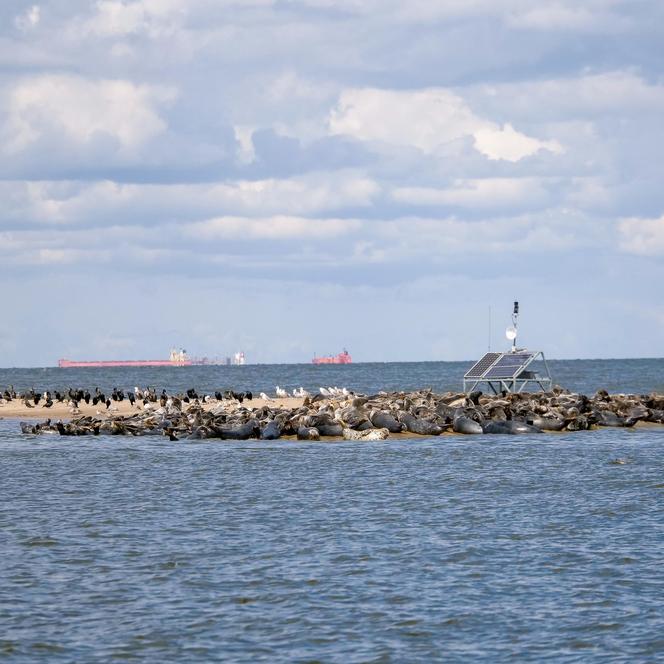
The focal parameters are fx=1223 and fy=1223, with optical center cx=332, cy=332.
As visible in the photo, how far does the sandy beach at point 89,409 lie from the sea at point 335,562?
25.8 metres

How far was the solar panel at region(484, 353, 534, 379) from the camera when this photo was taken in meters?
62.8

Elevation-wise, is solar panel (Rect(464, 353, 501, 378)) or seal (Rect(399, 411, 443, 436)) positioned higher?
solar panel (Rect(464, 353, 501, 378))

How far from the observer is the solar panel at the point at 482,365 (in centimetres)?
6344

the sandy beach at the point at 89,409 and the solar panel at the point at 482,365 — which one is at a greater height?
the solar panel at the point at 482,365

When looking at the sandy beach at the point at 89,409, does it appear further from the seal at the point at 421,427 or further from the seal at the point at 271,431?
the seal at the point at 421,427

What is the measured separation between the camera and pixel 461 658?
1559 cm

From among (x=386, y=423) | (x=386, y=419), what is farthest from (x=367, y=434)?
(x=386, y=419)

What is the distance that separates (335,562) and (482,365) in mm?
43941

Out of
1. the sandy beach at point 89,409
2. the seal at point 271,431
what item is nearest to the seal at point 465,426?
the seal at point 271,431

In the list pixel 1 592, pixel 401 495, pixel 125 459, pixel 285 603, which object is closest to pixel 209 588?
pixel 285 603

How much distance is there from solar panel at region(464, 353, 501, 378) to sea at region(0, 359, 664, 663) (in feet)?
85.7

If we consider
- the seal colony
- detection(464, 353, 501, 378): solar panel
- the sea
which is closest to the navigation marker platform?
detection(464, 353, 501, 378): solar panel

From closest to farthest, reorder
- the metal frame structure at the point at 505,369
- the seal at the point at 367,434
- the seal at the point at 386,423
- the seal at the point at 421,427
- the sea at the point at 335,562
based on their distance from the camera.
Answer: the sea at the point at 335,562, the seal at the point at 367,434, the seal at the point at 421,427, the seal at the point at 386,423, the metal frame structure at the point at 505,369

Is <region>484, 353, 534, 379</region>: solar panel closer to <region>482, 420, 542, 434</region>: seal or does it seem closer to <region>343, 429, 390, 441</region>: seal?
<region>482, 420, 542, 434</region>: seal
